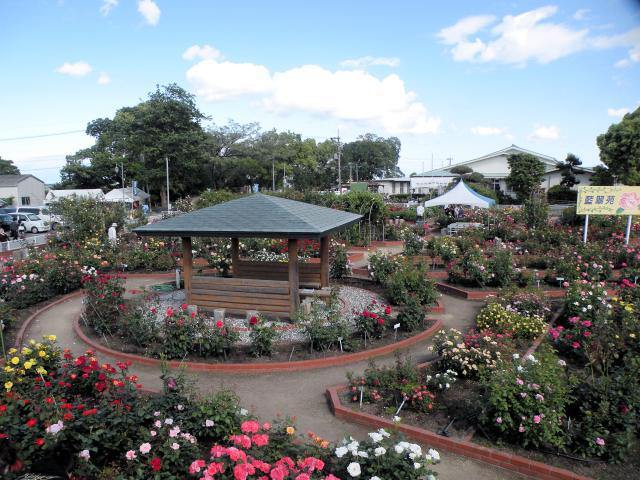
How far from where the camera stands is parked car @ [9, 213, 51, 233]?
1113 inches

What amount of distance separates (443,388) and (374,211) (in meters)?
14.9

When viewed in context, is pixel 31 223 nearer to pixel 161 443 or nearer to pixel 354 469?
pixel 161 443

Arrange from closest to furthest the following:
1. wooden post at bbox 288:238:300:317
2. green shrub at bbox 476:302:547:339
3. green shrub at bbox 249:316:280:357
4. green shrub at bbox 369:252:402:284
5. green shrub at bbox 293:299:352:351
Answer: green shrub at bbox 249:316:280:357 → green shrub at bbox 293:299:352:351 → green shrub at bbox 476:302:547:339 → wooden post at bbox 288:238:300:317 → green shrub at bbox 369:252:402:284

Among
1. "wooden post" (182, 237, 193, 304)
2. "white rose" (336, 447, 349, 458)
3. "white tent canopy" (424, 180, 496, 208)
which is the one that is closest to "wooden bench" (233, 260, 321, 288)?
"wooden post" (182, 237, 193, 304)

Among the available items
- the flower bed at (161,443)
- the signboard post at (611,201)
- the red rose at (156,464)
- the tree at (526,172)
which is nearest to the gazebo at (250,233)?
the flower bed at (161,443)

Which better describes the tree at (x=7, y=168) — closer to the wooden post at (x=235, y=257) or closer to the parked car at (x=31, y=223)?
the parked car at (x=31, y=223)

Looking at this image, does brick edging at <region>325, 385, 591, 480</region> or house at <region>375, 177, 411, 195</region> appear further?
house at <region>375, 177, 411, 195</region>

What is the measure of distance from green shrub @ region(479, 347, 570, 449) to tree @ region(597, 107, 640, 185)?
34492mm

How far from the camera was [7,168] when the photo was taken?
2940 inches

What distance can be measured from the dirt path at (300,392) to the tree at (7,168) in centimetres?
7989

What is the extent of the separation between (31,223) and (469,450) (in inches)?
1224

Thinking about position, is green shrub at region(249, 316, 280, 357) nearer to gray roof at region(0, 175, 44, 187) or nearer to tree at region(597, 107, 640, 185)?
tree at region(597, 107, 640, 185)

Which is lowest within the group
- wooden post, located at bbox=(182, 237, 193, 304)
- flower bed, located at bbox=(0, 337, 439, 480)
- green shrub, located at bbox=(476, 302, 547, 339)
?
green shrub, located at bbox=(476, 302, 547, 339)

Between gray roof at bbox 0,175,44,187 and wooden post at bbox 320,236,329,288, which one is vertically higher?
gray roof at bbox 0,175,44,187
